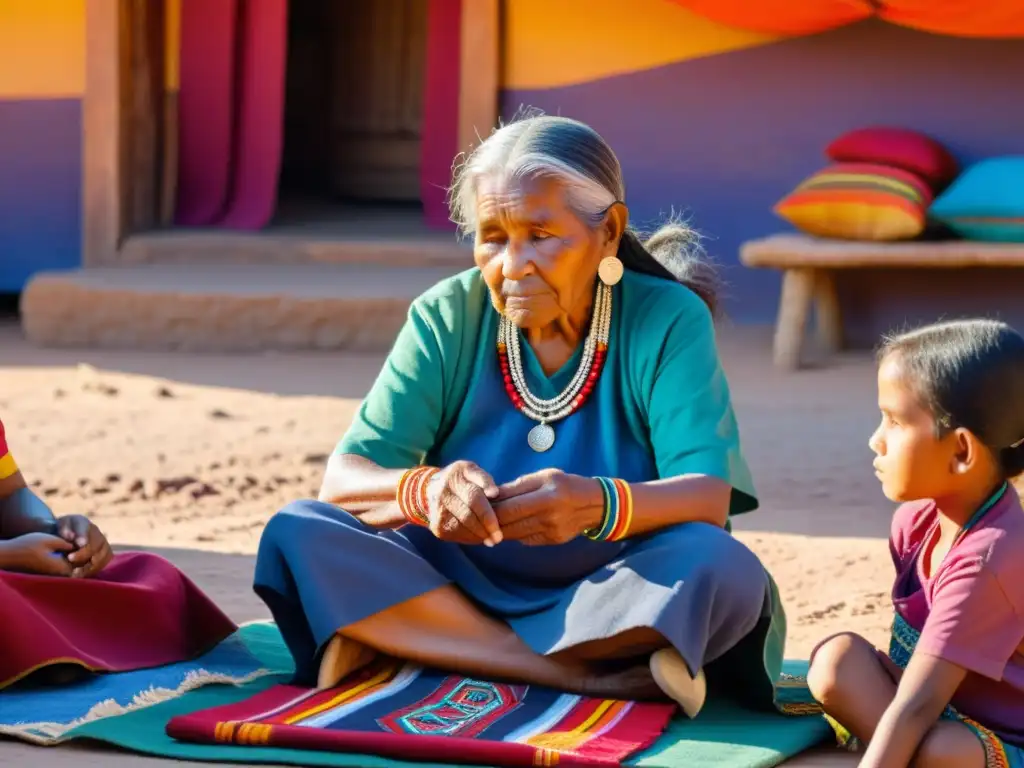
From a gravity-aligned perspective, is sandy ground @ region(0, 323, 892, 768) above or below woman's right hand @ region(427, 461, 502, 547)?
below

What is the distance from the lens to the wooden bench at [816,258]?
7656 millimetres

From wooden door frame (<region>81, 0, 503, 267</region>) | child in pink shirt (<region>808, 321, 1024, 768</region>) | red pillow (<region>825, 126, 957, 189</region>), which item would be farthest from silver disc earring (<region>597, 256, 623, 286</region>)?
wooden door frame (<region>81, 0, 503, 267</region>)

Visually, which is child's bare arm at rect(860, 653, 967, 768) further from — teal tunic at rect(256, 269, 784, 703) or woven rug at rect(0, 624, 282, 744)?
woven rug at rect(0, 624, 282, 744)

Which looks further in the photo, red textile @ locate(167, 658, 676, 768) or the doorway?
the doorway

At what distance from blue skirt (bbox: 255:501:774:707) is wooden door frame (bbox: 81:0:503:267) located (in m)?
5.80

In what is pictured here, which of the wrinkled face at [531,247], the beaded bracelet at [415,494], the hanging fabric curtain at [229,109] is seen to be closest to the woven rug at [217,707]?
the beaded bracelet at [415,494]

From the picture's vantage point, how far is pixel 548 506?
10.1ft

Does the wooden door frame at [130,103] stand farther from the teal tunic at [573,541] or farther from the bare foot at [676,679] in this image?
the bare foot at [676,679]

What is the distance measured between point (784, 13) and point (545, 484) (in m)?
5.50

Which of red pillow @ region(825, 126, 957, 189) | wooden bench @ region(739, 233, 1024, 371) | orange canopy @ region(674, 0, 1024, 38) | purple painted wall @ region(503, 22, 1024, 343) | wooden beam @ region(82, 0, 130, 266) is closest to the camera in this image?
wooden bench @ region(739, 233, 1024, 371)

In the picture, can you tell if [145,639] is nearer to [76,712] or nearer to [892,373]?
[76,712]

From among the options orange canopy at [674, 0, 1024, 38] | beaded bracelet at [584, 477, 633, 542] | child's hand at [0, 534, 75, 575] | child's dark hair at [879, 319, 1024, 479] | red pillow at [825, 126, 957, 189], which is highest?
orange canopy at [674, 0, 1024, 38]

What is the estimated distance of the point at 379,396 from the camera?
11.5 ft

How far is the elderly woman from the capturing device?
10.5 ft
